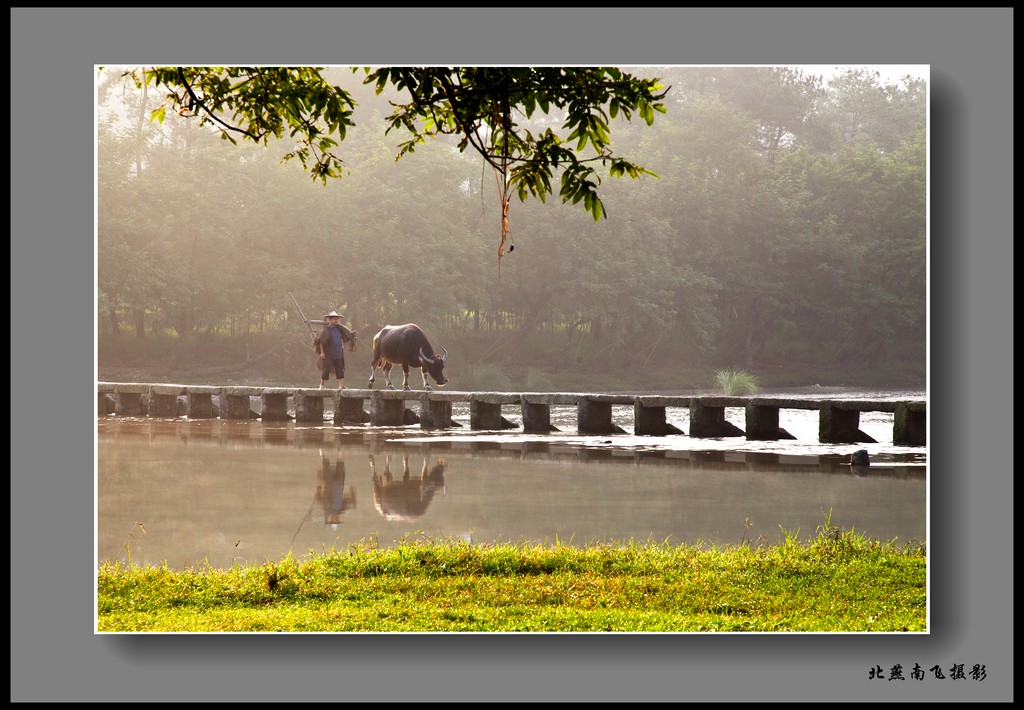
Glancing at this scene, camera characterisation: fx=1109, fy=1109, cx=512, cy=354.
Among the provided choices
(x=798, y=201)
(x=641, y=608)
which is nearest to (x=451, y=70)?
(x=641, y=608)

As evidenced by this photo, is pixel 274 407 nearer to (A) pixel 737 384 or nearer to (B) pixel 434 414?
(B) pixel 434 414

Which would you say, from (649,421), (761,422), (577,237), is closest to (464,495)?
(649,421)

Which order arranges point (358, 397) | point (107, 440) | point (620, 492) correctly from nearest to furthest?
point (620, 492) < point (107, 440) < point (358, 397)

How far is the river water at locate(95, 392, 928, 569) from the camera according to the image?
792 centimetres

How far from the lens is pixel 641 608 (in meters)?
5.44

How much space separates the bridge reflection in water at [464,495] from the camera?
25.9 feet

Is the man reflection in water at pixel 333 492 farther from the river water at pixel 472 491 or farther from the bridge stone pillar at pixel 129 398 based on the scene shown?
the bridge stone pillar at pixel 129 398

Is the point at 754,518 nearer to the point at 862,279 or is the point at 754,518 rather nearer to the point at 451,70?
the point at 451,70

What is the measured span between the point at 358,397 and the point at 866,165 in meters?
19.5

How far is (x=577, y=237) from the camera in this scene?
97.2 ft

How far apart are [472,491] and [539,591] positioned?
4.40 m

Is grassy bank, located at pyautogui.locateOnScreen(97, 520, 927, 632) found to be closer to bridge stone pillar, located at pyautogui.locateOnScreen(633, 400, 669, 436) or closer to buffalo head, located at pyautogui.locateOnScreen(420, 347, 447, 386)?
bridge stone pillar, located at pyautogui.locateOnScreen(633, 400, 669, 436)

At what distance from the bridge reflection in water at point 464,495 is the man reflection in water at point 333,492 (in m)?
0.02

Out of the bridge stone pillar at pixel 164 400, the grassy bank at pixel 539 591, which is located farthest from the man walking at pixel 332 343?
the grassy bank at pixel 539 591
